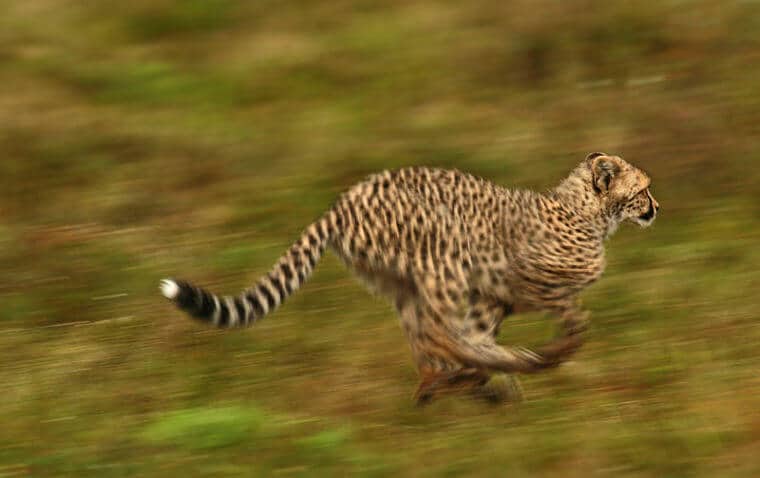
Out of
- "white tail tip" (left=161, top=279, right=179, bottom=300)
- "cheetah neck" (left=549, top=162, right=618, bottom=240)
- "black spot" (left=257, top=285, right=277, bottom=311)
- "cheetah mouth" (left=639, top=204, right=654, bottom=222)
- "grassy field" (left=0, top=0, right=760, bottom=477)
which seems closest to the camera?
"white tail tip" (left=161, top=279, right=179, bottom=300)

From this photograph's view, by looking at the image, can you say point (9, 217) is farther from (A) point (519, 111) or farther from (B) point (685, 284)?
(B) point (685, 284)

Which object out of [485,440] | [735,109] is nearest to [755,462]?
[485,440]

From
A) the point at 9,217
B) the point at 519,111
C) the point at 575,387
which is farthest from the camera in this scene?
the point at 519,111

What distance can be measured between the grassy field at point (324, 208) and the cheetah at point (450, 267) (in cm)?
24

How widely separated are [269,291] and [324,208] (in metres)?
2.47

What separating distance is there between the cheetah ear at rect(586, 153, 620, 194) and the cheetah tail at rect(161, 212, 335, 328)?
1299 millimetres

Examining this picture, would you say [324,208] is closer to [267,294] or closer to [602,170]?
[602,170]

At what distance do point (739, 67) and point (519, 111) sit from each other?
4.47 ft

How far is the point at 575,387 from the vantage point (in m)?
6.19

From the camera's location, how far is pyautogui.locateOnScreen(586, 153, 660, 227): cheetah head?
6625mm

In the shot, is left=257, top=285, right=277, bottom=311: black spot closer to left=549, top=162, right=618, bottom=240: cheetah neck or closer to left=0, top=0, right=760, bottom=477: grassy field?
left=0, top=0, right=760, bottom=477: grassy field

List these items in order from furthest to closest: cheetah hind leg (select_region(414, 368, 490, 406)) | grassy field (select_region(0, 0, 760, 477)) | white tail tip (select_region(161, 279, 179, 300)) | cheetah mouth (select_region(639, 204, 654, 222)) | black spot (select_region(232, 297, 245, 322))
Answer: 1. cheetah mouth (select_region(639, 204, 654, 222))
2. cheetah hind leg (select_region(414, 368, 490, 406))
3. black spot (select_region(232, 297, 245, 322))
4. grassy field (select_region(0, 0, 760, 477))
5. white tail tip (select_region(161, 279, 179, 300))

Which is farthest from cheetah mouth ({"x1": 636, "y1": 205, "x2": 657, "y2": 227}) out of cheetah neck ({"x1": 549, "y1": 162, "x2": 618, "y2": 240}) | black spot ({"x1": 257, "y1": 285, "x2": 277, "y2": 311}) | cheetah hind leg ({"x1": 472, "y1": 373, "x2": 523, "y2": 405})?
black spot ({"x1": 257, "y1": 285, "x2": 277, "y2": 311})

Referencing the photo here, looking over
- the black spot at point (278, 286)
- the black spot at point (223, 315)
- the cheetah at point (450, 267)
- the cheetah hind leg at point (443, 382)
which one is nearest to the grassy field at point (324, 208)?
the cheetah hind leg at point (443, 382)
